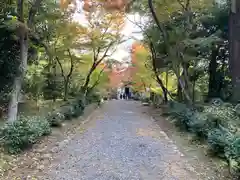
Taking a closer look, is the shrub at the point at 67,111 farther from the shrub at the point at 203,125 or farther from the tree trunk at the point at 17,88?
the shrub at the point at 203,125

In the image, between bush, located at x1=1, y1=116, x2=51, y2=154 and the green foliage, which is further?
bush, located at x1=1, y1=116, x2=51, y2=154

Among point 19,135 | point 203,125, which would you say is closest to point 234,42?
point 203,125

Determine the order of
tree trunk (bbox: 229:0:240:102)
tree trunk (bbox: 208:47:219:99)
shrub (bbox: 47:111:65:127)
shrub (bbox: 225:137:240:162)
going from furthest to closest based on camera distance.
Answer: tree trunk (bbox: 208:47:219:99)
tree trunk (bbox: 229:0:240:102)
shrub (bbox: 47:111:65:127)
shrub (bbox: 225:137:240:162)

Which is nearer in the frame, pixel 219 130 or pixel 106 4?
pixel 219 130

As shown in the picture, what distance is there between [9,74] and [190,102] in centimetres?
656

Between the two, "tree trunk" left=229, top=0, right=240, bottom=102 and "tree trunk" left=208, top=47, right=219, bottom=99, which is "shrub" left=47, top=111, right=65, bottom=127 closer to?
"tree trunk" left=229, top=0, right=240, bottom=102

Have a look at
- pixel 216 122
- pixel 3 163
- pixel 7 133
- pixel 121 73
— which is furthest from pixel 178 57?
pixel 121 73

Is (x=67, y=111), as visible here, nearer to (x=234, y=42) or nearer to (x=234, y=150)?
(x=234, y=150)

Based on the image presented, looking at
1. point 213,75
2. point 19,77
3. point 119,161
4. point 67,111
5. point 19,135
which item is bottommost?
point 119,161

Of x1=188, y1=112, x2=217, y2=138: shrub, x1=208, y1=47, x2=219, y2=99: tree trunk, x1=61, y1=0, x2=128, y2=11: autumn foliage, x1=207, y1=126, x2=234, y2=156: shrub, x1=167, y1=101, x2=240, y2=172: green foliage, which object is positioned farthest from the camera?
x1=208, y1=47, x2=219, y2=99: tree trunk

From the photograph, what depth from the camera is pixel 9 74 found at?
10.3 m

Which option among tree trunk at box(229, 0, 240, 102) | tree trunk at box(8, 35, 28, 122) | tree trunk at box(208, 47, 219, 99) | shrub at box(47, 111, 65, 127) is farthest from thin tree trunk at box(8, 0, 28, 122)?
tree trunk at box(208, 47, 219, 99)

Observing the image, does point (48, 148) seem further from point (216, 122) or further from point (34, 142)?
point (216, 122)

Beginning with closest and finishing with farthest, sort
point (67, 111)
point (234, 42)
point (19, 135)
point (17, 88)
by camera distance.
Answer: point (19, 135), point (17, 88), point (67, 111), point (234, 42)
